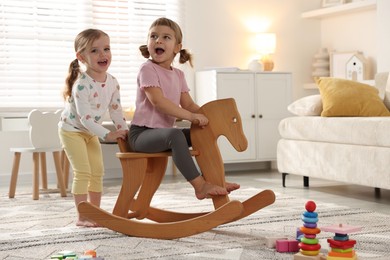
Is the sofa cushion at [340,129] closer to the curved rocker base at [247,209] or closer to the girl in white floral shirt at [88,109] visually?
the curved rocker base at [247,209]

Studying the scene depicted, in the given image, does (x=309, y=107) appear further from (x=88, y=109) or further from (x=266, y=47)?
(x=88, y=109)

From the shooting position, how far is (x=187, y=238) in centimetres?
244

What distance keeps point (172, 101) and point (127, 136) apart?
237 millimetres

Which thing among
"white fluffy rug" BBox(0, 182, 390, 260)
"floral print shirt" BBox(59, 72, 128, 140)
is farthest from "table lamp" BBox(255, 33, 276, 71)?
"floral print shirt" BBox(59, 72, 128, 140)

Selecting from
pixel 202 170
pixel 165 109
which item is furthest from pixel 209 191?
pixel 165 109

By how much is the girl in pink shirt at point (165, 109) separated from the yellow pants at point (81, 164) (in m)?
0.30

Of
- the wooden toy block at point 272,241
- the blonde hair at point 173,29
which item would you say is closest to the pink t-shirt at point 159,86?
the blonde hair at point 173,29

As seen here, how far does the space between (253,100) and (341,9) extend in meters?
1.06

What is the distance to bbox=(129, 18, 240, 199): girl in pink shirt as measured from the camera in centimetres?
242

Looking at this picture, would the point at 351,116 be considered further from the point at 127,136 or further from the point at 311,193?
the point at 127,136

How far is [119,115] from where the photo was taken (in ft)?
9.26

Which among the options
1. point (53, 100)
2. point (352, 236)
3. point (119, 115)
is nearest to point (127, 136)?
point (119, 115)

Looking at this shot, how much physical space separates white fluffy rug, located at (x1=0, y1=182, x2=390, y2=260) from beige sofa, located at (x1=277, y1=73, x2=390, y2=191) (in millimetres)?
313

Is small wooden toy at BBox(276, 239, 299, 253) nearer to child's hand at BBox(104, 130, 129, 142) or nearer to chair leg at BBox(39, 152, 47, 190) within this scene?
child's hand at BBox(104, 130, 129, 142)
